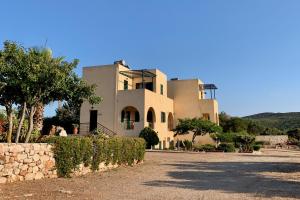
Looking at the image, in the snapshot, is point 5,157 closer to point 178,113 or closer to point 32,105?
point 32,105

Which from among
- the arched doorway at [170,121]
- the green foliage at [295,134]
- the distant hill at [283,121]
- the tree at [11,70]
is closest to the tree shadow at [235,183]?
the tree at [11,70]

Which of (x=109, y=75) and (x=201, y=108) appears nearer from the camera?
(x=109, y=75)

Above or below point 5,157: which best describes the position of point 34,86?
above

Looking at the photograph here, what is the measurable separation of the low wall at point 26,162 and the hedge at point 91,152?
14.6 inches

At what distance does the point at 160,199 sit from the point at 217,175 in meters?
6.66

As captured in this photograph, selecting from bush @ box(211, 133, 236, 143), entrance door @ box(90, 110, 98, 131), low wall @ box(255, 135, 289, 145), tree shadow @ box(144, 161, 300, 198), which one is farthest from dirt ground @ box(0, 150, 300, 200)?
low wall @ box(255, 135, 289, 145)

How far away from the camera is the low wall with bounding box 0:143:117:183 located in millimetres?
11530

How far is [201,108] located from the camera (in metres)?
45.5

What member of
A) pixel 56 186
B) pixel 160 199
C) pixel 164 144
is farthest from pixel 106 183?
pixel 164 144

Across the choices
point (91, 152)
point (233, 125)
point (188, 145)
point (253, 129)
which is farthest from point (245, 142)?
point (253, 129)

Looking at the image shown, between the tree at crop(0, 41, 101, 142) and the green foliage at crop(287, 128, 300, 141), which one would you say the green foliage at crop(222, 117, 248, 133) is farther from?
the tree at crop(0, 41, 101, 142)

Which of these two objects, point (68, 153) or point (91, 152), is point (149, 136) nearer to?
point (91, 152)

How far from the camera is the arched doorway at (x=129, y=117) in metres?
35.5

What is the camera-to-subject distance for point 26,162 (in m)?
12.3
